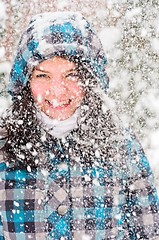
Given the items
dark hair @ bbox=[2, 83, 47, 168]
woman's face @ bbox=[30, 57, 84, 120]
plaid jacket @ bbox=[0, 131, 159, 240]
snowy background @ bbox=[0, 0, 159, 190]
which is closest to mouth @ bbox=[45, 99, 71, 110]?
woman's face @ bbox=[30, 57, 84, 120]

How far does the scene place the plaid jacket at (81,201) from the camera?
2023 millimetres

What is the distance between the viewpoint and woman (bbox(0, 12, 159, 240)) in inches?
77.4

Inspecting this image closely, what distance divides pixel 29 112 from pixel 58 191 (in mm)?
335

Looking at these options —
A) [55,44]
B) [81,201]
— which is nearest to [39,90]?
[55,44]

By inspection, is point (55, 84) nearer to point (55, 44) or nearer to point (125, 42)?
point (55, 44)

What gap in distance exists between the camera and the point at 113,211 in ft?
6.84

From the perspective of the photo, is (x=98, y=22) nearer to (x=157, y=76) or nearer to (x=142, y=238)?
(x=157, y=76)

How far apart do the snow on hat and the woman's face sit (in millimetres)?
32

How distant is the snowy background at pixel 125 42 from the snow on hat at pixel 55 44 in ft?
15.5

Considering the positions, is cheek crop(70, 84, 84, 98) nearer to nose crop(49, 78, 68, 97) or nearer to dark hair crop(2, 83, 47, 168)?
A: nose crop(49, 78, 68, 97)

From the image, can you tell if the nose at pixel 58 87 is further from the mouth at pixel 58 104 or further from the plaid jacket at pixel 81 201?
the plaid jacket at pixel 81 201

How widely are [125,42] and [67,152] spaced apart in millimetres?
5724

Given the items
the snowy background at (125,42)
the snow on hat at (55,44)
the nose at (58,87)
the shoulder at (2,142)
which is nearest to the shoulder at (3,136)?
the shoulder at (2,142)

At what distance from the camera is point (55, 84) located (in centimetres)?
195
